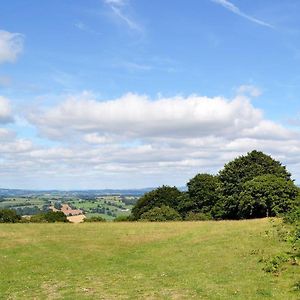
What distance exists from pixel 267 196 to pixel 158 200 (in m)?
42.1

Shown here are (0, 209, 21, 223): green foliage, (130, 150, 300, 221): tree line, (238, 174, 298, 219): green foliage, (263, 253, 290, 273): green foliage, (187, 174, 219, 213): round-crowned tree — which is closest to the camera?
(263, 253, 290, 273): green foliage

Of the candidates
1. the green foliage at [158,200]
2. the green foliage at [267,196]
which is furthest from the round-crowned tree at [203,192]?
the green foliage at [267,196]

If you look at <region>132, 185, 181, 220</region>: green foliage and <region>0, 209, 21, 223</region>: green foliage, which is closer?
<region>0, 209, 21, 223</region>: green foliage

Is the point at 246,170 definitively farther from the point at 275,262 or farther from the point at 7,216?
the point at 275,262

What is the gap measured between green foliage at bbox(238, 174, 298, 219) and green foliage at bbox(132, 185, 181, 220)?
3530cm

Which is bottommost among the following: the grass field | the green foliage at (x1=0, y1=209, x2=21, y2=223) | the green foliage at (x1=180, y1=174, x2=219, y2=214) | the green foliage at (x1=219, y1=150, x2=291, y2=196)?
the green foliage at (x1=0, y1=209, x2=21, y2=223)

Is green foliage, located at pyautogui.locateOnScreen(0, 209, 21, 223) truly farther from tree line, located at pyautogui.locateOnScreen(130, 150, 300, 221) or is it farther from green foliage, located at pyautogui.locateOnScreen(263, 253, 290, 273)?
green foliage, located at pyautogui.locateOnScreen(263, 253, 290, 273)

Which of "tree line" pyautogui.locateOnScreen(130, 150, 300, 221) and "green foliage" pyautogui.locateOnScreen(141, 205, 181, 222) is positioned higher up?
"tree line" pyautogui.locateOnScreen(130, 150, 300, 221)

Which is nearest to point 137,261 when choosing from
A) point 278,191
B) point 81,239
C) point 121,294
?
point 121,294

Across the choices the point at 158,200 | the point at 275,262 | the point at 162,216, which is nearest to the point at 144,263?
the point at 275,262

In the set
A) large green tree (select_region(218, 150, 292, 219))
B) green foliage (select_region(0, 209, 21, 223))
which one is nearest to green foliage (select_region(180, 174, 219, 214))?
large green tree (select_region(218, 150, 292, 219))

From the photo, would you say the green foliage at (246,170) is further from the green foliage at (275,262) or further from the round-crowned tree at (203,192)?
the green foliage at (275,262)

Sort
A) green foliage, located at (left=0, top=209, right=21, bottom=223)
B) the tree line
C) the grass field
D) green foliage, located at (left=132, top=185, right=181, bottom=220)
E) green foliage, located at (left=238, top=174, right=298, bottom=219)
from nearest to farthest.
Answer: the grass field, green foliage, located at (left=238, top=174, right=298, bottom=219), the tree line, green foliage, located at (left=0, top=209, right=21, bottom=223), green foliage, located at (left=132, top=185, right=181, bottom=220)

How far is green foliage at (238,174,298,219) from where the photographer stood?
2749 inches
